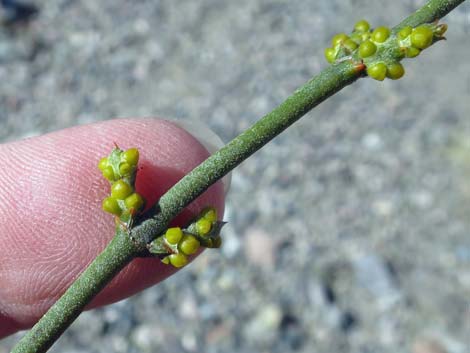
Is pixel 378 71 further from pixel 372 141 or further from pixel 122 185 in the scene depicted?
pixel 372 141

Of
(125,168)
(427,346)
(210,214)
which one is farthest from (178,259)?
(427,346)

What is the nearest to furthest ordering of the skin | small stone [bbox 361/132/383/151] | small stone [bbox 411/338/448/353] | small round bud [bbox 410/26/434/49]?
small round bud [bbox 410/26/434/49] → the skin → small stone [bbox 411/338/448/353] → small stone [bbox 361/132/383/151]

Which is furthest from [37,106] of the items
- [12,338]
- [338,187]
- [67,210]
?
[67,210]

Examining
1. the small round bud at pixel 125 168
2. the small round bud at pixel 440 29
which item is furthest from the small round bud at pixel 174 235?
the small round bud at pixel 440 29

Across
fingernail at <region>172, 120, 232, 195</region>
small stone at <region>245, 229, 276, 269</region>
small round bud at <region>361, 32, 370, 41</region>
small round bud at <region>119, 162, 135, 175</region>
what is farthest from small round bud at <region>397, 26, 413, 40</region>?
small stone at <region>245, 229, 276, 269</region>

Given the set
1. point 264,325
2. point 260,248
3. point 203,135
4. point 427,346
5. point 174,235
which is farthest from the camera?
point 260,248

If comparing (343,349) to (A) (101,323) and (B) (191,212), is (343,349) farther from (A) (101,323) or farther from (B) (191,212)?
(B) (191,212)

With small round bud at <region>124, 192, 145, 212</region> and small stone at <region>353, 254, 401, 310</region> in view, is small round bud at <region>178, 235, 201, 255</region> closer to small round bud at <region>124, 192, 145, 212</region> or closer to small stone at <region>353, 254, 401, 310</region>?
small round bud at <region>124, 192, 145, 212</region>
